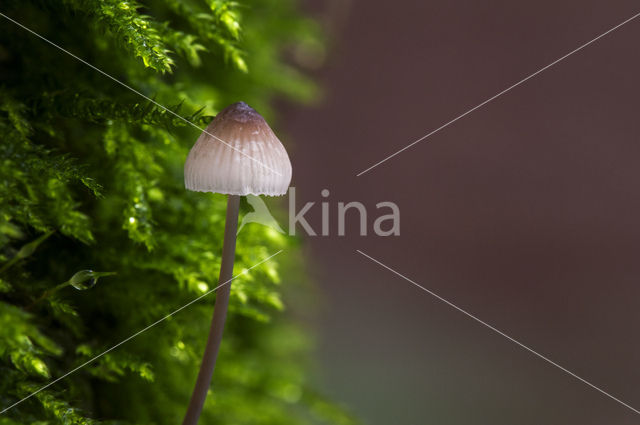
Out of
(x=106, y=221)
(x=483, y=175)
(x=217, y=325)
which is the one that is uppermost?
(x=483, y=175)

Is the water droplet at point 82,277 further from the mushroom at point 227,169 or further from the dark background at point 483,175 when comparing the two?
the dark background at point 483,175

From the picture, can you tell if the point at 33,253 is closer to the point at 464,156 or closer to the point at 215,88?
the point at 215,88

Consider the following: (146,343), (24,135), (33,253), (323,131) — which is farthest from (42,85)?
(323,131)

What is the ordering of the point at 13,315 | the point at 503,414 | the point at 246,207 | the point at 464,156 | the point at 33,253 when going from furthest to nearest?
the point at 464,156 < the point at 503,414 < the point at 246,207 < the point at 33,253 < the point at 13,315

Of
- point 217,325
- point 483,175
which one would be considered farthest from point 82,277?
point 483,175

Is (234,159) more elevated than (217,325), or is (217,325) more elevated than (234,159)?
(234,159)

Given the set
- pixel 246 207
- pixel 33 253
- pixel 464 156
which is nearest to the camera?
pixel 33 253

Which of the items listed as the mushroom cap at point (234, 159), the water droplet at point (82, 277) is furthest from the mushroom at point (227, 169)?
the water droplet at point (82, 277)

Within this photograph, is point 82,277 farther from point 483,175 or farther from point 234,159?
point 483,175
